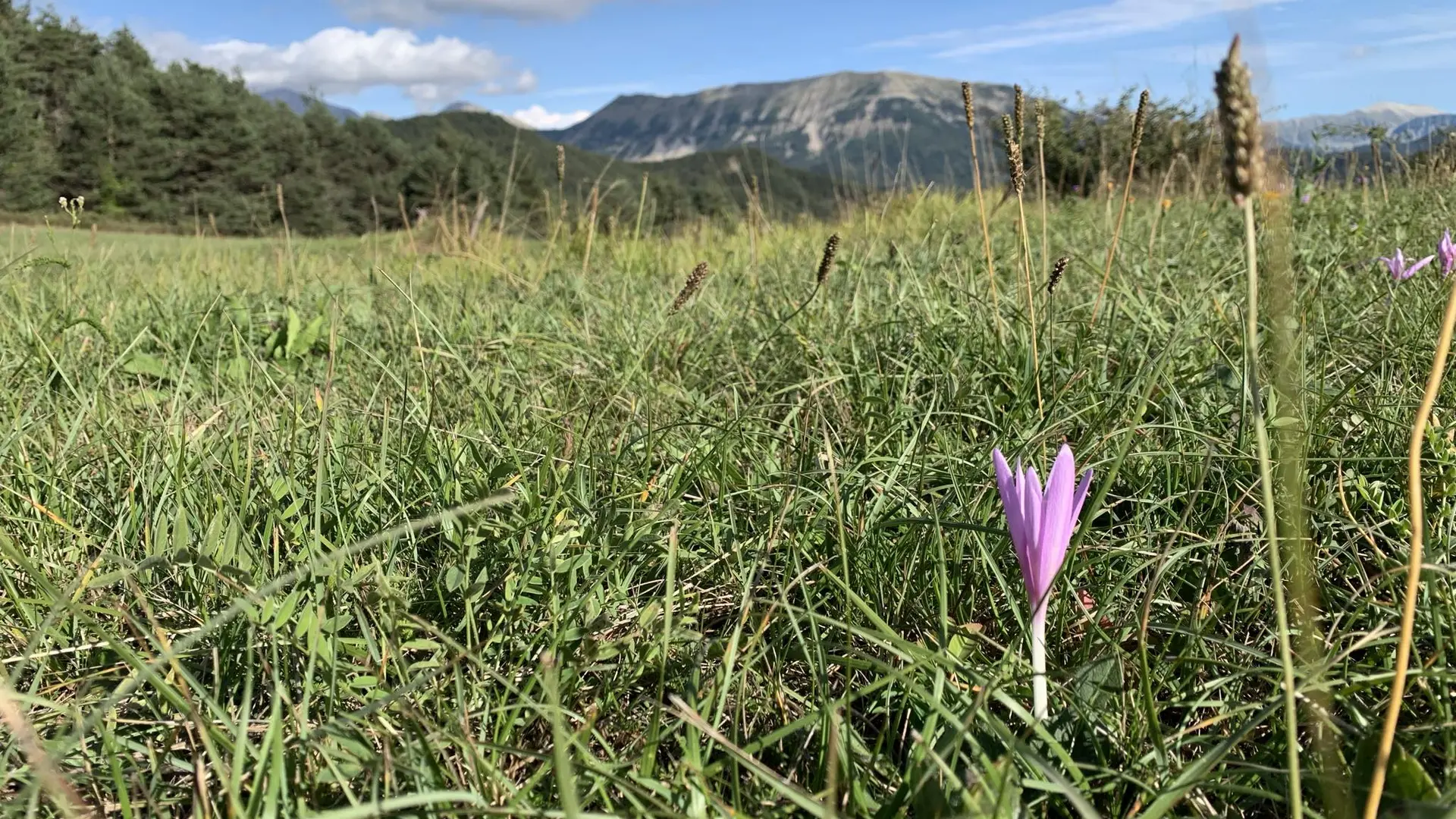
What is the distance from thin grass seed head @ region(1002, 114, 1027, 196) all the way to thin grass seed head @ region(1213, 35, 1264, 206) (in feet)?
2.96

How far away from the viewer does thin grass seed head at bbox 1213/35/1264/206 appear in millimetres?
546

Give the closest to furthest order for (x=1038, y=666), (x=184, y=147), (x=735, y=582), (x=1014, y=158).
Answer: (x=1038, y=666) → (x=735, y=582) → (x=1014, y=158) → (x=184, y=147)

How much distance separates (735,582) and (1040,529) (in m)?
0.53

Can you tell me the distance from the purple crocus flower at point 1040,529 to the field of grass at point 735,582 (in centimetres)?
8

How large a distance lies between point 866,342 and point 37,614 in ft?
5.78

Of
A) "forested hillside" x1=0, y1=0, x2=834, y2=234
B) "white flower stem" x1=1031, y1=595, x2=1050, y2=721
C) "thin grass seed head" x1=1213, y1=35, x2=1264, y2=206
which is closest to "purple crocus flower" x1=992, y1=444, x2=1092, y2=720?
"white flower stem" x1=1031, y1=595, x2=1050, y2=721

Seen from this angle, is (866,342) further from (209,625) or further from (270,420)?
(209,625)

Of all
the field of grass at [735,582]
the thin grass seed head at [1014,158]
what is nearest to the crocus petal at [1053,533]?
the field of grass at [735,582]

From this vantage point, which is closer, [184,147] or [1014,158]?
[1014,158]

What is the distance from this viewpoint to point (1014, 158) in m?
1.51

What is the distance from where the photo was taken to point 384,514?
1438mm

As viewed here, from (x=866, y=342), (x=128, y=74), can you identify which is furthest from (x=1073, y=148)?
(x=128, y=74)

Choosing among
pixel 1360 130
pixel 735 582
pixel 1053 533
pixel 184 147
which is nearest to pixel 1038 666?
pixel 1053 533

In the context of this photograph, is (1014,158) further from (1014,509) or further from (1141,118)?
(1014,509)
